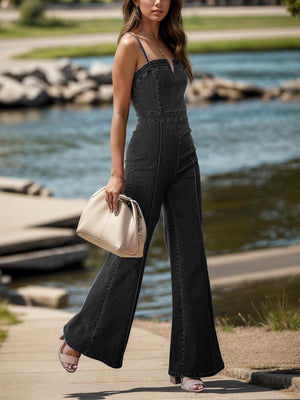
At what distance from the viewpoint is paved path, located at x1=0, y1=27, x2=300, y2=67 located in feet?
171

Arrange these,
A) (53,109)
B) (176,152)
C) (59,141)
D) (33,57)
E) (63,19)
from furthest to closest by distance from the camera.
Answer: (63,19) < (33,57) < (53,109) < (59,141) < (176,152)

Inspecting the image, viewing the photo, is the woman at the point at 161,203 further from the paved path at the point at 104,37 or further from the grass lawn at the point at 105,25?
the grass lawn at the point at 105,25

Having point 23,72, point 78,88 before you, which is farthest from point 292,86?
point 23,72

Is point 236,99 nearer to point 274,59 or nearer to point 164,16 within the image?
point 274,59

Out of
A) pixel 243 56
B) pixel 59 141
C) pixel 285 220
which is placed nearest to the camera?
pixel 285 220

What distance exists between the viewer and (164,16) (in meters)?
3.45

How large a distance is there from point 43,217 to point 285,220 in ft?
10.2

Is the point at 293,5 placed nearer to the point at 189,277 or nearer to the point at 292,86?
the point at 189,277

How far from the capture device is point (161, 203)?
349 centimetres

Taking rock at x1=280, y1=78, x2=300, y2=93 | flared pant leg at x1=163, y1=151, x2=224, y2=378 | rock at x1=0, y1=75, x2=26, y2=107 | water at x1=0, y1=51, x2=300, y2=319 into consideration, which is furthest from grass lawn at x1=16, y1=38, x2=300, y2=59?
flared pant leg at x1=163, y1=151, x2=224, y2=378

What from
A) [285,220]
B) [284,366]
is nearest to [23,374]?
[284,366]

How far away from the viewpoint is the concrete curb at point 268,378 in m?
3.31

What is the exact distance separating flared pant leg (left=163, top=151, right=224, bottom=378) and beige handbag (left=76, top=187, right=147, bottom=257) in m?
0.22

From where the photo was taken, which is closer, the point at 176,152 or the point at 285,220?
the point at 176,152
